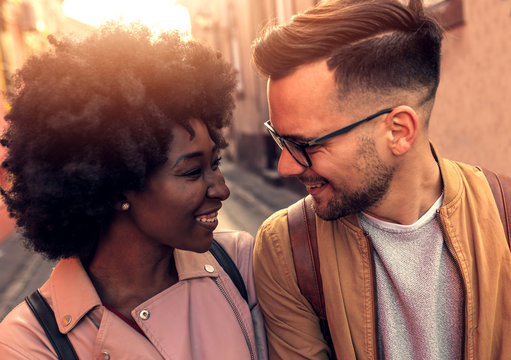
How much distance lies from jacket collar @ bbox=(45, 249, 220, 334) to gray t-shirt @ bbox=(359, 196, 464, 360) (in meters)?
0.75

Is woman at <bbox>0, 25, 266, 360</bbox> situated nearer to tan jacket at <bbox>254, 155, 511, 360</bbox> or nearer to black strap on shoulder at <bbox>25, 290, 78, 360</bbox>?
black strap on shoulder at <bbox>25, 290, 78, 360</bbox>

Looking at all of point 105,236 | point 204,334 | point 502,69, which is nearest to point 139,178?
point 105,236

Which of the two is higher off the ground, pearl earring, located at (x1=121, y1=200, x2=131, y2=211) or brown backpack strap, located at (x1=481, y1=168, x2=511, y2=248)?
pearl earring, located at (x1=121, y1=200, x2=131, y2=211)

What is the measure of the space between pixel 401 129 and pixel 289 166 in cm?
51

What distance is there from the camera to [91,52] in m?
1.84

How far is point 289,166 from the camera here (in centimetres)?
215

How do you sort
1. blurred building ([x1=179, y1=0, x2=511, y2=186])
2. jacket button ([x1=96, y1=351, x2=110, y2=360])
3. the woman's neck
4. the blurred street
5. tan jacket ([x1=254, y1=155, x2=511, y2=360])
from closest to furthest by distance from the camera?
1. jacket button ([x1=96, y1=351, x2=110, y2=360])
2. tan jacket ([x1=254, y1=155, x2=511, y2=360])
3. the woman's neck
4. blurred building ([x1=179, y1=0, x2=511, y2=186])
5. the blurred street

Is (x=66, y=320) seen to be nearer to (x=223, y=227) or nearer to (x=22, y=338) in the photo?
(x=22, y=338)

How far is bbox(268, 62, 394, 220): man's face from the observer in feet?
6.71

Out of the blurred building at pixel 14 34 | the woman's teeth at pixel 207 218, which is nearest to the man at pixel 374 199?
the woman's teeth at pixel 207 218

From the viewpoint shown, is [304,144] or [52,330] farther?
[304,144]

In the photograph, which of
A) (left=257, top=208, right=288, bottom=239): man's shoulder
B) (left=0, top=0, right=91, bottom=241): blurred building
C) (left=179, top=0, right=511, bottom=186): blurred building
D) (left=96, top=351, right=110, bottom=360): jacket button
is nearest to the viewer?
(left=96, top=351, right=110, bottom=360): jacket button

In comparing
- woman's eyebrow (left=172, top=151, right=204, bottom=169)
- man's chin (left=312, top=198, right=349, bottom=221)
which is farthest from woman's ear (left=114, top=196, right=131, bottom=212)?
man's chin (left=312, top=198, right=349, bottom=221)

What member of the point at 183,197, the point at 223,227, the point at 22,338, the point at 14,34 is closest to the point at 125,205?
the point at 183,197
